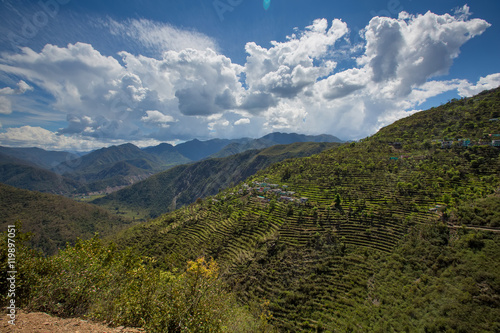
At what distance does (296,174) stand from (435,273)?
71.8 m

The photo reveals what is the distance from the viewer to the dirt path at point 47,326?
10.5m

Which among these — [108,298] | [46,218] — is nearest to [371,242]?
[108,298]

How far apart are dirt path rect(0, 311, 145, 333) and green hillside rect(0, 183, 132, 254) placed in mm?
183792

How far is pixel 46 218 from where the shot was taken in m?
169

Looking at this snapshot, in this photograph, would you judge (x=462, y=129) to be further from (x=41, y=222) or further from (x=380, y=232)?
(x=41, y=222)

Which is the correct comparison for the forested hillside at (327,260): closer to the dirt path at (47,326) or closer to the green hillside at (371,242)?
the green hillside at (371,242)

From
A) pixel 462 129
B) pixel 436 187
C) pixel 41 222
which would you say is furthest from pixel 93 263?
pixel 41 222

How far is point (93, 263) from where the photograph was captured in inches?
695

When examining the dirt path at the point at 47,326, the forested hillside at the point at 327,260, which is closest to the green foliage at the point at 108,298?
the forested hillside at the point at 327,260

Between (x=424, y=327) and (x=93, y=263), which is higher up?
(x=93, y=263)

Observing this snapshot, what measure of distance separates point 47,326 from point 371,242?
179 ft

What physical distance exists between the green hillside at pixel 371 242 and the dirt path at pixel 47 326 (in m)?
7.32

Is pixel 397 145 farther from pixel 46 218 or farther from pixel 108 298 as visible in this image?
pixel 46 218

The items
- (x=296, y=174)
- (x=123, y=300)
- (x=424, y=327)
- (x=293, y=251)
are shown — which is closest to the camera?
(x=123, y=300)
